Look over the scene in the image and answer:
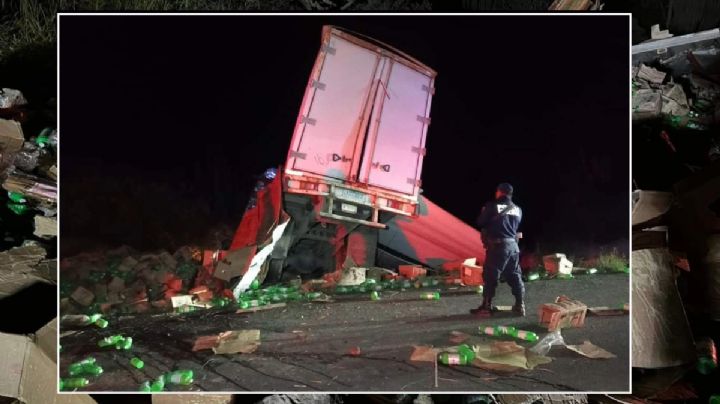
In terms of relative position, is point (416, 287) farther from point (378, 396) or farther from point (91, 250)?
point (91, 250)

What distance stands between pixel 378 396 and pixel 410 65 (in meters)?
1.53

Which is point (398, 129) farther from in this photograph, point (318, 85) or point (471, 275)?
point (471, 275)

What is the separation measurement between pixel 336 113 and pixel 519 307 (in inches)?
47.3

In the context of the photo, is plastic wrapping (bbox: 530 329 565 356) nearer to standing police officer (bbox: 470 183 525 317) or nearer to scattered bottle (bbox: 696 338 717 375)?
standing police officer (bbox: 470 183 525 317)

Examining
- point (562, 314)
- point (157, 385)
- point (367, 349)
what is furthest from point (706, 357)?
point (157, 385)

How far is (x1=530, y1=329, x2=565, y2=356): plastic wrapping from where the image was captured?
2719mm

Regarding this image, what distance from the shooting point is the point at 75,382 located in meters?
2.76

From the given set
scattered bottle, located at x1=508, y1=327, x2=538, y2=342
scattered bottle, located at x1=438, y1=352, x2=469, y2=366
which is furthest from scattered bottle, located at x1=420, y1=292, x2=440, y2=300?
scattered bottle, located at x1=508, y1=327, x2=538, y2=342

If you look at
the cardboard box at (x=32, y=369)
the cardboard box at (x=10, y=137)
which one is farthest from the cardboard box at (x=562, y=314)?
the cardboard box at (x=10, y=137)

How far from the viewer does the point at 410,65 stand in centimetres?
271

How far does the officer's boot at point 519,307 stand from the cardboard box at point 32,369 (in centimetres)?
200

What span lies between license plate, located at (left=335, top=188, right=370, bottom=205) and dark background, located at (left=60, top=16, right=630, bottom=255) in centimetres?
28

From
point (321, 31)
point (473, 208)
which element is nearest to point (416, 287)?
point (473, 208)

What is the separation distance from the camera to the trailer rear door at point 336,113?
8.85ft
